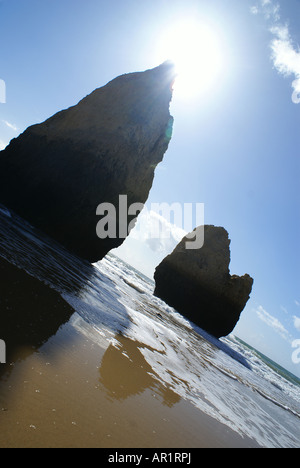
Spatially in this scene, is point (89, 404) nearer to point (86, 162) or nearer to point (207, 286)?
point (86, 162)

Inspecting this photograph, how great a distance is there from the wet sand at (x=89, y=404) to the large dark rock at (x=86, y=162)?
12437 millimetres

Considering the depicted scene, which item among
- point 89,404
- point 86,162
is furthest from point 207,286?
point 89,404

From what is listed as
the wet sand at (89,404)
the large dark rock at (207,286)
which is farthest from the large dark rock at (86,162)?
the wet sand at (89,404)

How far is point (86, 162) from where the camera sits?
15719 mm

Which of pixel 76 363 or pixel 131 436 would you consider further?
pixel 76 363

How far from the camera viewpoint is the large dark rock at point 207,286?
74.9ft

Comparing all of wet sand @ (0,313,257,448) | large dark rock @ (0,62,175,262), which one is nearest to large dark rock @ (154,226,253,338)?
large dark rock @ (0,62,175,262)

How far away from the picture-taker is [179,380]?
4305 millimetres

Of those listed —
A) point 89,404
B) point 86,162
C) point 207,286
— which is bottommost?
point 89,404

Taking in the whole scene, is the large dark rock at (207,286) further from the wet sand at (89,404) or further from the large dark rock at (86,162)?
the wet sand at (89,404)

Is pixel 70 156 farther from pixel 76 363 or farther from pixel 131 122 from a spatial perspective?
pixel 76 363

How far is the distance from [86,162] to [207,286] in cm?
1599

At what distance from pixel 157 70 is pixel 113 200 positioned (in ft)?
39.9

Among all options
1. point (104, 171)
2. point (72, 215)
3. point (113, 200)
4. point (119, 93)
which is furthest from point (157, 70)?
point (72, 215)
